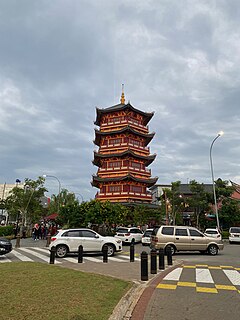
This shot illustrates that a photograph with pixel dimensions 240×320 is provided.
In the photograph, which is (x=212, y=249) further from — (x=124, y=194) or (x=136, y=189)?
(x=136, y=189)

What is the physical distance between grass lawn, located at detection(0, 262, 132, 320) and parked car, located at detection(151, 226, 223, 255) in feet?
27.1

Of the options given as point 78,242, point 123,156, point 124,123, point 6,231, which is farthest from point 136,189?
point 78,242

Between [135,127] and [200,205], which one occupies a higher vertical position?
[135,127]

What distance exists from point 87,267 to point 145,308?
587 centimetres

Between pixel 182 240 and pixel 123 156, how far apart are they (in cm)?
2767

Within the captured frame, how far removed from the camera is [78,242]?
15.6 meters

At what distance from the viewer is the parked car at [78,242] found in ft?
50.4

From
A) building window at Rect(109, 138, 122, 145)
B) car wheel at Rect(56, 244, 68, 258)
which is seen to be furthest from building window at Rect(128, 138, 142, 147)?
car wheel at Rect(56, 244, 68, 258)

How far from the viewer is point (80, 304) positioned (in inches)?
227

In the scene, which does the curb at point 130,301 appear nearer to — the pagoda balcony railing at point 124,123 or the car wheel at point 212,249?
the car wheel at point 212,249

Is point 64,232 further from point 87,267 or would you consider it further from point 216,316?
point 216,316

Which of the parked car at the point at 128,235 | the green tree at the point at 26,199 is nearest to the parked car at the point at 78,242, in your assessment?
the parked car at the point at 128,235

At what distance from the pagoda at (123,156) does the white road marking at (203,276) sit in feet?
99.0

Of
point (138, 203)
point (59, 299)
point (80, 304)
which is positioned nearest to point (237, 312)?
point (80, 304)
